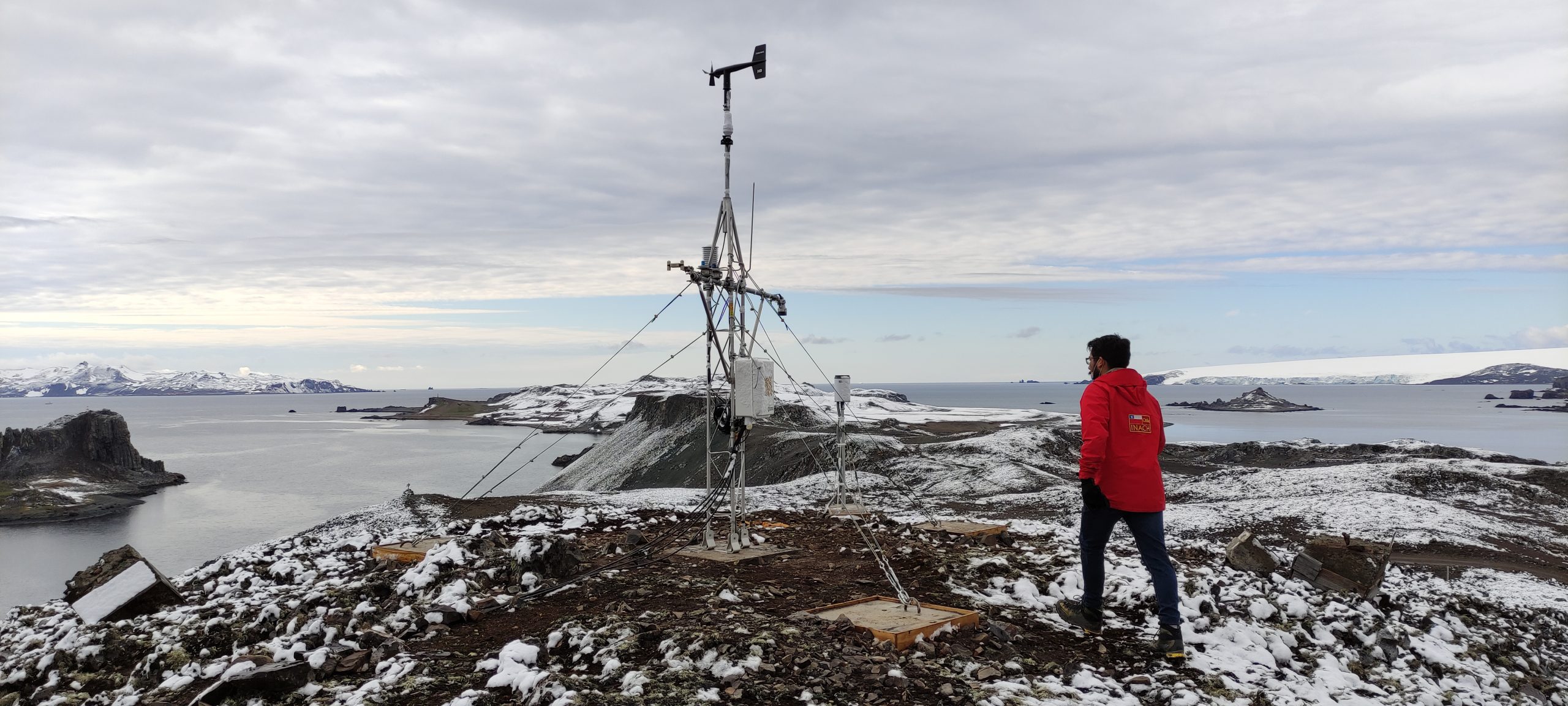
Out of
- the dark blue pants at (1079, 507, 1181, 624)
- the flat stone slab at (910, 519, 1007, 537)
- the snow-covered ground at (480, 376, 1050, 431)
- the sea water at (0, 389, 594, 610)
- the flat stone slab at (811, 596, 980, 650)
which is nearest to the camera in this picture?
the dark blue pants at (1079, 507, 1181, 624)

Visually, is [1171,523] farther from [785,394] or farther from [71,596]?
[785,394]

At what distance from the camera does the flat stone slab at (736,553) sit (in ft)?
34.2

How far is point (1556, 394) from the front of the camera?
184 meters

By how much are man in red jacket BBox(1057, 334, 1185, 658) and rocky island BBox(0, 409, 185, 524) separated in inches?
2567

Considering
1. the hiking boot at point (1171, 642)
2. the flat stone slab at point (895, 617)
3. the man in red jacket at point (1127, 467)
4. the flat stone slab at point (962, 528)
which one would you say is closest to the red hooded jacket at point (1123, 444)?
the man in red jacket at point (1127, 467)

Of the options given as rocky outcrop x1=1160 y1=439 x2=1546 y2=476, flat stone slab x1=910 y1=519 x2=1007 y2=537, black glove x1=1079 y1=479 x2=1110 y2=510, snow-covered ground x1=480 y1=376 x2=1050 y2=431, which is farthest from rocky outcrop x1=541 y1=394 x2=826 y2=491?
black glove x1=1079 y1=479 x2=1110 y2=510

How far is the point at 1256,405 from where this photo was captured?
158 meters

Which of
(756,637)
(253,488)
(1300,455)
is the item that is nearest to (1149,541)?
(756,637)

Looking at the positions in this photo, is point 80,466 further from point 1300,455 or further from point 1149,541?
point 1149,541

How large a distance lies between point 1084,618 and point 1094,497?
4.19 ft

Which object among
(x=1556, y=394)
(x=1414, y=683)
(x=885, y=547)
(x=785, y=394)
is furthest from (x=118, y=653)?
(x=1556, y=394)

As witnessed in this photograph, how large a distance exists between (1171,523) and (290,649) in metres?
16.6

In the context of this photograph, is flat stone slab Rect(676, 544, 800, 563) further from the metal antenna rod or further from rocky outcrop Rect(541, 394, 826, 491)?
rocky outcrop Rect(541, 394, 826, 491)

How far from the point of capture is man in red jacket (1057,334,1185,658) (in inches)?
260
